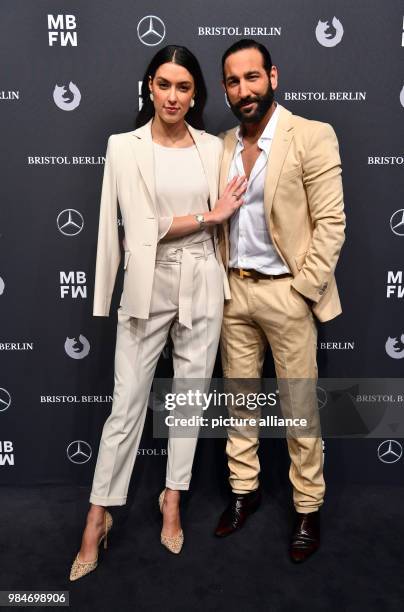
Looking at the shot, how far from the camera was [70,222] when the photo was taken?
312 centimetres

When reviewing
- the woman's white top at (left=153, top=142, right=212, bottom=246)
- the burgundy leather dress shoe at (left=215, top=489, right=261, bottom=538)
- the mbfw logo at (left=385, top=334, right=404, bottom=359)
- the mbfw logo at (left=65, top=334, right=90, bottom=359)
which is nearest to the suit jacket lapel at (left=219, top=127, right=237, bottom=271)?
the woman's white top at (left=153, top=142, right=212, bottom=246)

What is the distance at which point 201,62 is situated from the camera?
2.92 meters

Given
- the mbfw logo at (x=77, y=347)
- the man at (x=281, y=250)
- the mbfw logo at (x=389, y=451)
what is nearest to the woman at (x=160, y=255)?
the man at (x=281, y=250)

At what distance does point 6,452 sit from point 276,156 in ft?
7.06

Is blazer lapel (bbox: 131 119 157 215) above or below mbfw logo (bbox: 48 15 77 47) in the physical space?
below

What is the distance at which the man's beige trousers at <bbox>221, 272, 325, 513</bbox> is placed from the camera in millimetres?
2752

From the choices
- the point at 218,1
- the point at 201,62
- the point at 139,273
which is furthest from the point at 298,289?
the point at 218,1

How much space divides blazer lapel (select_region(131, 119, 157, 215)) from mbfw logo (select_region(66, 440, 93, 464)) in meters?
1.51

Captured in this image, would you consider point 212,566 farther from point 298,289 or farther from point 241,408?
point 298,289

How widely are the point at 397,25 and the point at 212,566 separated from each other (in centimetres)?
262

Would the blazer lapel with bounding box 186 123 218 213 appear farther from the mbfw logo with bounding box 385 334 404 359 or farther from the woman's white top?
the mbfw logo with bounding box 385 334 404 359

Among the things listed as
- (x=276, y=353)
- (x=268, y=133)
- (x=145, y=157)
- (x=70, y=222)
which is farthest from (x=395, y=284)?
(x=70, y=222)

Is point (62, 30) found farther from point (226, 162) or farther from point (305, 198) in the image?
point (305, 198)

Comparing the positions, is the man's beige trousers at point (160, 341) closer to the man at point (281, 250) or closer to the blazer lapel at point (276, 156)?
the man at point (281, 250)
